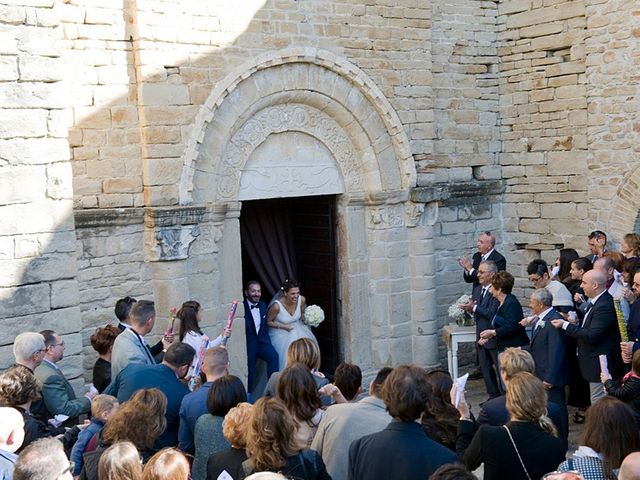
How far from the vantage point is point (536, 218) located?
11.6 metres

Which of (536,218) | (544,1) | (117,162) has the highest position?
(544,1)

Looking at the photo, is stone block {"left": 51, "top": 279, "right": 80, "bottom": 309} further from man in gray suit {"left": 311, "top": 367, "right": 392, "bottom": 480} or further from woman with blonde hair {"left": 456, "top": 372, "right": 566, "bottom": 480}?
woman with blonde hair {"left": 456, "top": 372, "right": 566, "bottom": 480}

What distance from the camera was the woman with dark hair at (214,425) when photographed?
5.06 meters

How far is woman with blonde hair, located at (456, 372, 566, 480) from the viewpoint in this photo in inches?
179

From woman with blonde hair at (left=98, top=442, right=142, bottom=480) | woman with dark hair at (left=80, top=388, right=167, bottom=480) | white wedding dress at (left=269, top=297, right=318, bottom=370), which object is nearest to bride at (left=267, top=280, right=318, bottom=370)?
white wedding dress at (left=269, top=297, right=318, bottom=370)

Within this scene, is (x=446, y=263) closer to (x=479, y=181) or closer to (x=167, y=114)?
(x=479, y=181)

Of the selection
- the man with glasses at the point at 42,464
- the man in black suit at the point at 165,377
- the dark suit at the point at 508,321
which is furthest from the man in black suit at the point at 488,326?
the man with glasses at the point at 42,464

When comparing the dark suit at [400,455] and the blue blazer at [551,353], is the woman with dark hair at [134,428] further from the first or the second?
the blue blazer at [551,353]

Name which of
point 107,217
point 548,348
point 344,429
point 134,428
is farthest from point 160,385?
point 548,348

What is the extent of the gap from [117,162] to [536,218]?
5938 mm

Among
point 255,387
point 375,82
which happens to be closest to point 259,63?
point 375,82

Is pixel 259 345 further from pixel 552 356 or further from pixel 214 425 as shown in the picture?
pixel 214 425

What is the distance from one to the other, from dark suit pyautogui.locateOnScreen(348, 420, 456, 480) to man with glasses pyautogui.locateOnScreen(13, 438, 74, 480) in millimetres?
1524

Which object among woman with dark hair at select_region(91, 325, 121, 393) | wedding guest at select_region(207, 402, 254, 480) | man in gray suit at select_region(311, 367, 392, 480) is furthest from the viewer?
woman with dark hair at select_region(91, 325, 121, 393)
